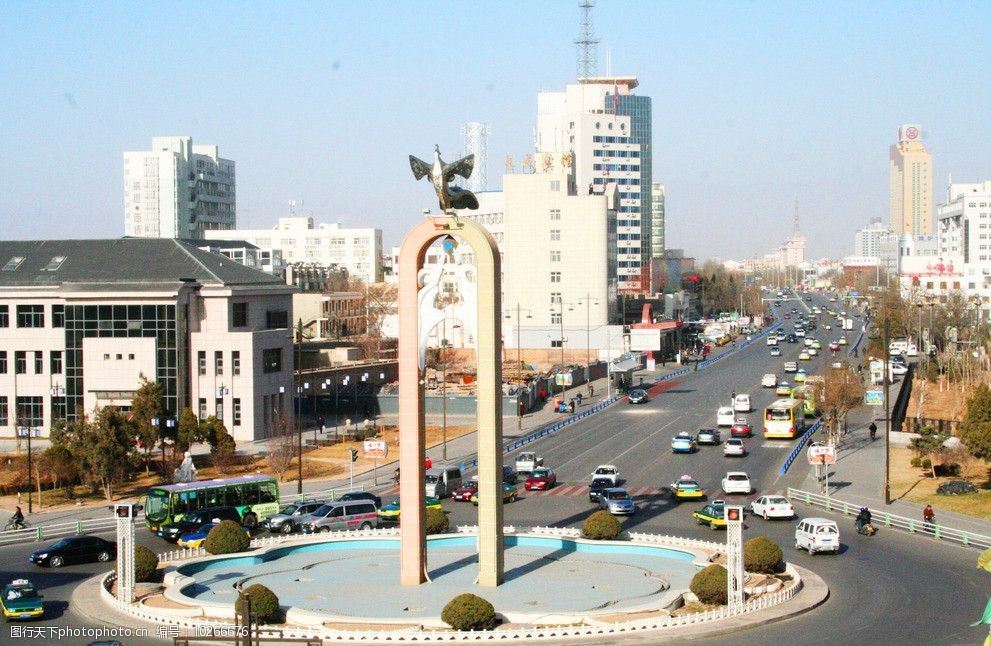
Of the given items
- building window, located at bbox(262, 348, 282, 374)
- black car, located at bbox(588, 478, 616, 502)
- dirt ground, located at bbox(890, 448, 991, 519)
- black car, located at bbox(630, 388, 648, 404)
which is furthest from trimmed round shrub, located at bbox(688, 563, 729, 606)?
black car, located at bbox(630, 388, 648, 404)

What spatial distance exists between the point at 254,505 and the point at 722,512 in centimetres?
1782

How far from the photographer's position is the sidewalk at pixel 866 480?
4694 centimetres

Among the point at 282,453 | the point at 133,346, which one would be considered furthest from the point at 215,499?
the point at 133,346

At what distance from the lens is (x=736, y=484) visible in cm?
5369

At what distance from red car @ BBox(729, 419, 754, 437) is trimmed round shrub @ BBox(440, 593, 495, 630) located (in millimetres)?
43908

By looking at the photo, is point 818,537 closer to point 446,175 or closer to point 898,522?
point 898,522

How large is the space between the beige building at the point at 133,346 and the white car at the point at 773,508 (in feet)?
114

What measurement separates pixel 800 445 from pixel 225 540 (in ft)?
122

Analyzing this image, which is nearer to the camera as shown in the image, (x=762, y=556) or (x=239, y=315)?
(x=762, y=556)

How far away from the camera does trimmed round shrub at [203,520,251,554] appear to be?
3988cm

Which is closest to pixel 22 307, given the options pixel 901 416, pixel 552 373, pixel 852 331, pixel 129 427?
pixel 129 427

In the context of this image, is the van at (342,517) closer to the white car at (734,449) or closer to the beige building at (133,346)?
the white car at (734,449)

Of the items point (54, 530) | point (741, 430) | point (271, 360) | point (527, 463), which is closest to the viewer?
point (54, 530)

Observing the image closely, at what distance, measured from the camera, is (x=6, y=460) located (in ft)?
210
